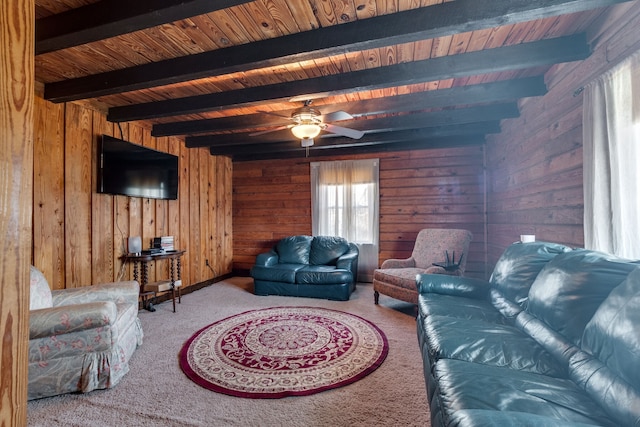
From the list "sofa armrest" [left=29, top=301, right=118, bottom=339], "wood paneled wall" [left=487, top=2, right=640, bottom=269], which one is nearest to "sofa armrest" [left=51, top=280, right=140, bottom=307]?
"sofa armrest" [left=29, top=301, right=118, bottom=339]

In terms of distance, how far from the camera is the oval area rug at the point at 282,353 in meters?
1.98

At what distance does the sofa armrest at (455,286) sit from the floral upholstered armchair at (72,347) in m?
2.53

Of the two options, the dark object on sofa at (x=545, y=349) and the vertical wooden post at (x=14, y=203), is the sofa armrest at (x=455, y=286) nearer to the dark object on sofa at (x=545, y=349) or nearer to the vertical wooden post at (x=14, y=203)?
the dark object on sofa at (x=545, y=349)

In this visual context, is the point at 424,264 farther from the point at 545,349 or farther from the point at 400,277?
the point at 545,349

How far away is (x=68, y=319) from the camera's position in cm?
182

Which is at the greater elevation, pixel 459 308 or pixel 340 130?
pixel 340 130

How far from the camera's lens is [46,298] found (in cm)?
208

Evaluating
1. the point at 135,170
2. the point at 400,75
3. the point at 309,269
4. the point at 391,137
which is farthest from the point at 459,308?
the point at 135,170

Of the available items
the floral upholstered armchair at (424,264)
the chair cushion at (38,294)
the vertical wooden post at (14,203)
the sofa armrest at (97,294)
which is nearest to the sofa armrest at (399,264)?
the floral upholstered armchair at (424,264)

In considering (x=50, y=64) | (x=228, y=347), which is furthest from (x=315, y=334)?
(x=50, y=64)

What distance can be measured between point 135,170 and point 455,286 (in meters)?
3.87

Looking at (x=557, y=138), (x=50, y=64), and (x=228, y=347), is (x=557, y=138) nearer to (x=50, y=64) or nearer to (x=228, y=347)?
(x=228, y=347)

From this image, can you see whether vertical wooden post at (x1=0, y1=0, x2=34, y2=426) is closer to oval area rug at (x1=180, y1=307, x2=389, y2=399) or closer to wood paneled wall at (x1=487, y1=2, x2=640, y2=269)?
oval area rug at (x1=180, y1=307, x2=389, y2=399)

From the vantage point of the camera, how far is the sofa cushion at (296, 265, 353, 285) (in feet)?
12.9
